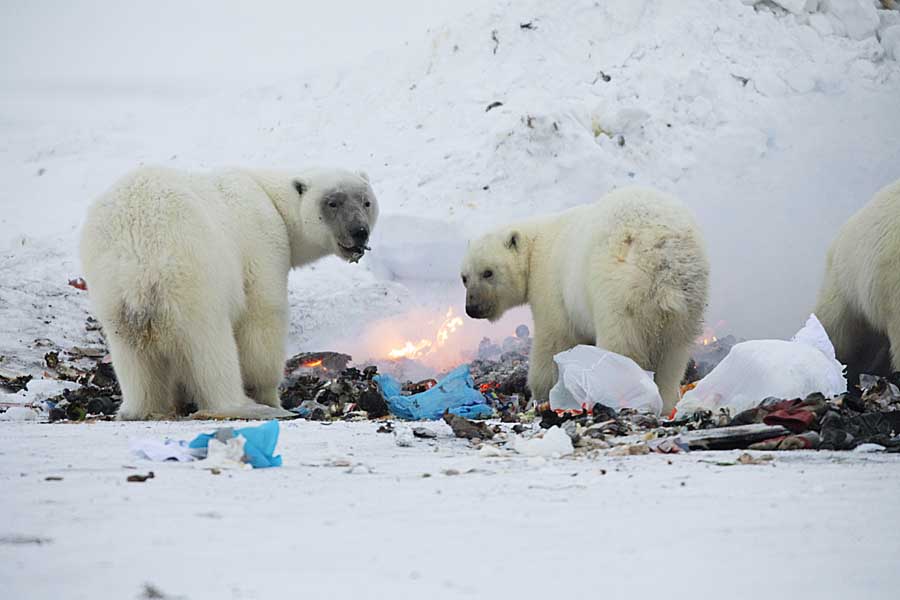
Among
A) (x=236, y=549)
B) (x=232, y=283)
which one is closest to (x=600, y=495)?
(x=236, y=549)

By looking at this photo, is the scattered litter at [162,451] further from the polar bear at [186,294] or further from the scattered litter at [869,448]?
the scattered litter at [869,448]

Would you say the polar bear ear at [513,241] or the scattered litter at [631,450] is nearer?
the scattered litter at [631,450]

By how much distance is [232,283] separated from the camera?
224 inches

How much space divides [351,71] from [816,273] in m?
8.30

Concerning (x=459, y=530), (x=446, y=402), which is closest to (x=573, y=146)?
(x=446, y=402)

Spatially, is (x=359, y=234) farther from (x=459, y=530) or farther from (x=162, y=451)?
(x=459, y=530)

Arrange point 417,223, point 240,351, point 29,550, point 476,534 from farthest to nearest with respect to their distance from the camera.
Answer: point 417,223 < point 240,351 < point 476,534 < point 29,550

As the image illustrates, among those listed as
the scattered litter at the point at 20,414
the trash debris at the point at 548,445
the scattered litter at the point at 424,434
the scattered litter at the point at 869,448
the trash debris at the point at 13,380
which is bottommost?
the trash debris at the point at 13,380

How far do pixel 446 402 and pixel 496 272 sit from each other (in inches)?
63.6

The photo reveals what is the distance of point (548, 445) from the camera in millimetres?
3795

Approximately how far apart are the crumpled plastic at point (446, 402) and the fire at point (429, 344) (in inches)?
148

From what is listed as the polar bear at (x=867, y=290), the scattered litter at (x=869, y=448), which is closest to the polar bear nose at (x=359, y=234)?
the polar bear at (x=867, y=290)

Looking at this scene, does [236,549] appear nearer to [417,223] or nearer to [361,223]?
[361,223]

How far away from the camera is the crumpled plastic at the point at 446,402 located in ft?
19.6
